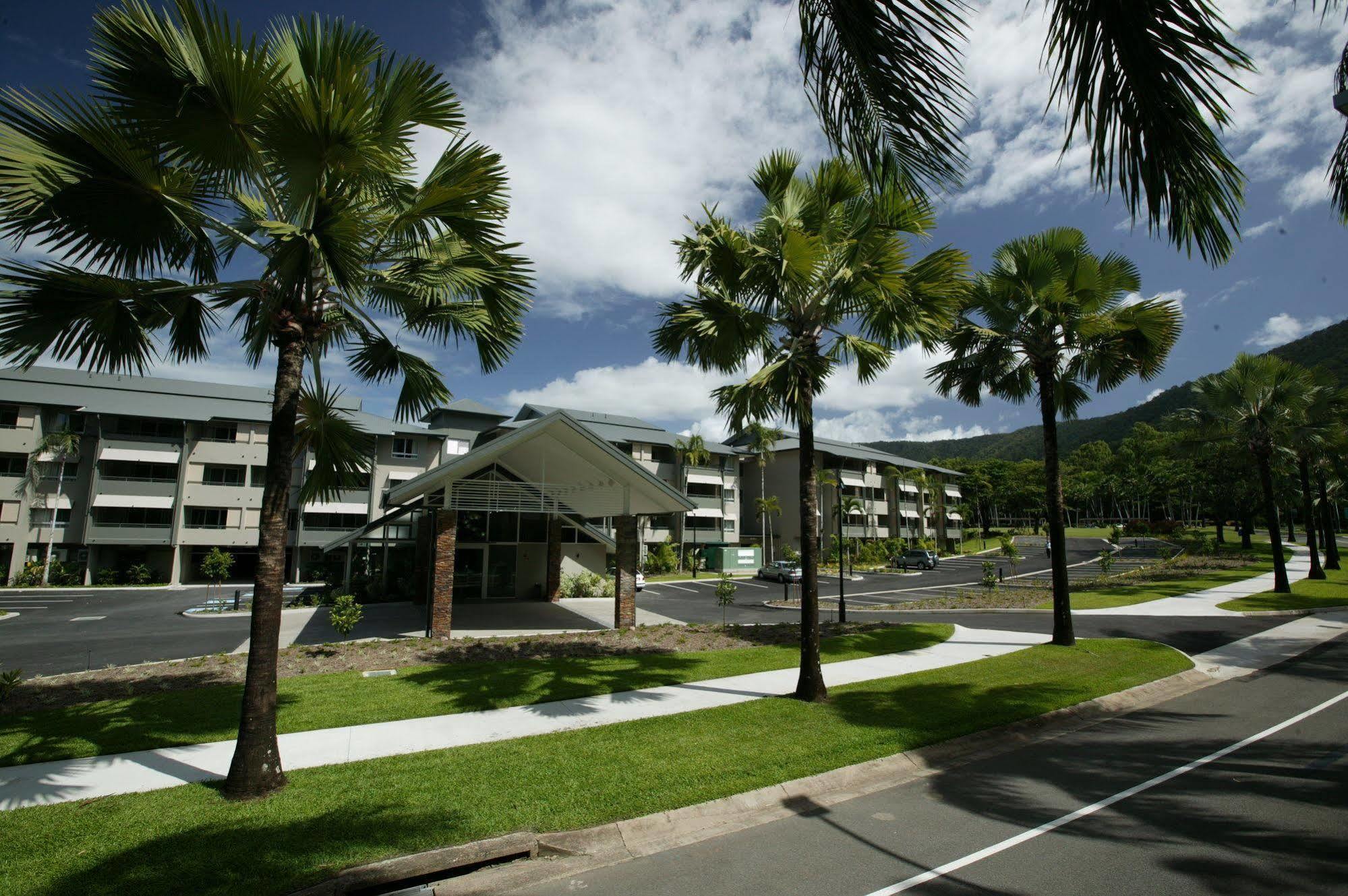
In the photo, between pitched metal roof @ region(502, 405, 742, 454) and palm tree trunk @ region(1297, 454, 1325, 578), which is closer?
palm tree trunk @ region(1297, 454, 1325, 578)

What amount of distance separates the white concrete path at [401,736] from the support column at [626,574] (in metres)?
6.33

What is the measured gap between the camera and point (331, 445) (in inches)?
354

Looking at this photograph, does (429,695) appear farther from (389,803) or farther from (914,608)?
(914,608)

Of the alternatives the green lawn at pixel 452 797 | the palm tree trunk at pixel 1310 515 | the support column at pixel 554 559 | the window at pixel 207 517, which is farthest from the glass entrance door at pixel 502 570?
the palm tree trunk at pixel 1310 515

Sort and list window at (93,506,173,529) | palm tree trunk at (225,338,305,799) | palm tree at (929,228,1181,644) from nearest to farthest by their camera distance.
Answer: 1. palm tree trunk at (225,338,305,799)
2. palm tree at (929,228,1181,644)
3. window at (93,506,173,529)

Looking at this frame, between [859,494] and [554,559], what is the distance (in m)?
40.8

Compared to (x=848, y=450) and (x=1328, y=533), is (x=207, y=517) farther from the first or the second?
(x=1328, y=533)

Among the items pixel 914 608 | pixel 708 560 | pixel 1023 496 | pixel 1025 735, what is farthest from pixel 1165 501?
pixel 1025 735

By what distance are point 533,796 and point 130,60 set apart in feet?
23.6

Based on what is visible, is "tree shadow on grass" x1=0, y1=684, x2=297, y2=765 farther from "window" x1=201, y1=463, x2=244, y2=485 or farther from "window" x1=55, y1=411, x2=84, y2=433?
"window" x1=55, y1=411, x2=84, y2=433

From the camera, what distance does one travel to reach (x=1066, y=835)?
5.26 m

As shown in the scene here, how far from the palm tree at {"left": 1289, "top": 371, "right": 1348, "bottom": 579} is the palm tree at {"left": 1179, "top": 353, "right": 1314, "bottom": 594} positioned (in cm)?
69

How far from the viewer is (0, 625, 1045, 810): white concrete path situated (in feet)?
20.5

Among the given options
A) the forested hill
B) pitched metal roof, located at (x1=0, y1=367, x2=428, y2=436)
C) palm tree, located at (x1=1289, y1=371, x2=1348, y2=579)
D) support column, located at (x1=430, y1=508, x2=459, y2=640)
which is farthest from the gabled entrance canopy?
the forested hill
